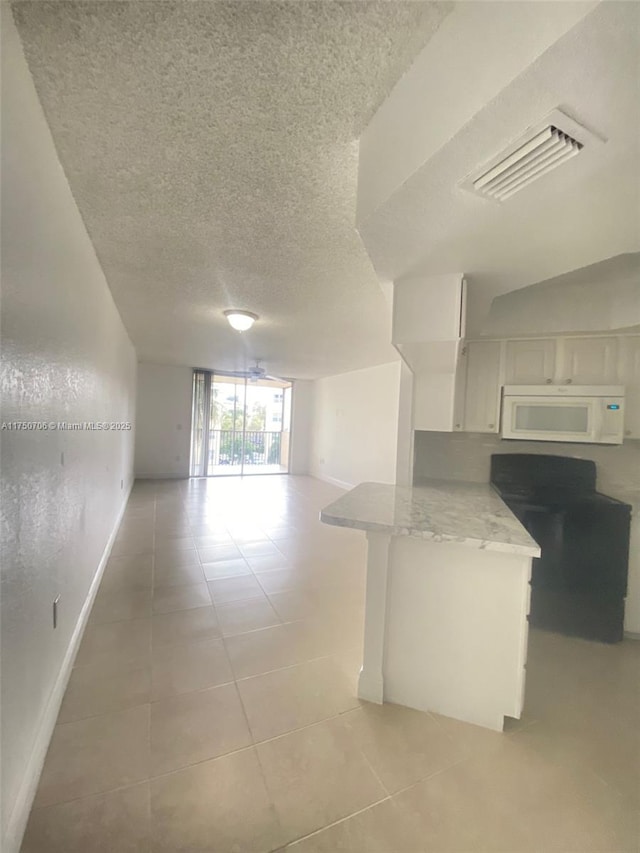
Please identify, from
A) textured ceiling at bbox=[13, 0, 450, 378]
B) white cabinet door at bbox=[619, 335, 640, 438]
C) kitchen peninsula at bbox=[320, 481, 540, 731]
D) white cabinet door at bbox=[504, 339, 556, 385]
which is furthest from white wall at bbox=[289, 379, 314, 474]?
kitchen peninsula at bbox=[320, 481, 540, 731]

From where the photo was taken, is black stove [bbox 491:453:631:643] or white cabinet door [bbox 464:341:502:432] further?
white cabinet door [bbox 464:341:502:432]

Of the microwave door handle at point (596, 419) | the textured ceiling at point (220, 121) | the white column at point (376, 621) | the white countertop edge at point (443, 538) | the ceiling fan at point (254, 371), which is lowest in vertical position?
the white column at point (376, 621)

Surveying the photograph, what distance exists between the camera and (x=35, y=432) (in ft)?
4.06

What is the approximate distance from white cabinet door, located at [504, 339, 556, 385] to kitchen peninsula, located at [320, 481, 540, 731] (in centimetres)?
124

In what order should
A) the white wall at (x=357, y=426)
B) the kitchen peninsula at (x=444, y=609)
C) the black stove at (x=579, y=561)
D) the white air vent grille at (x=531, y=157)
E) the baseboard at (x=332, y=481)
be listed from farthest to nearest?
the baseboard at (x=332, y=481) < the white wall at (x=357, y=426) < the black stove at (x=579, y=561) < the kitchen peninsula at (x=444, y=609) < the white air vent grille at (x=531, y=157)

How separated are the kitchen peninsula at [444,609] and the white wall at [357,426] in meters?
3.23

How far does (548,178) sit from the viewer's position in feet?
3.35

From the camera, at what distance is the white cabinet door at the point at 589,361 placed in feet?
7.80

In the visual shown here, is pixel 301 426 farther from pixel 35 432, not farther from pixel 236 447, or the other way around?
pixel 35 432

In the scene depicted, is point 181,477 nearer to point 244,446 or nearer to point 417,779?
point 244,446

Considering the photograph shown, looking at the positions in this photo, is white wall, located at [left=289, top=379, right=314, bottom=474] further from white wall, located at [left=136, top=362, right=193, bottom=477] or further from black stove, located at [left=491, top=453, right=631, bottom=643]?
black stove, located at [left=491, top=453, right=631, bottom=643]

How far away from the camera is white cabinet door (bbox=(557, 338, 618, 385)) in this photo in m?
2.38

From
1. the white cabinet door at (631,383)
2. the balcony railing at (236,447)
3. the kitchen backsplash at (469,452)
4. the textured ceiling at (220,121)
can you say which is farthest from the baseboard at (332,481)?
the textured ceiling at (220,121)

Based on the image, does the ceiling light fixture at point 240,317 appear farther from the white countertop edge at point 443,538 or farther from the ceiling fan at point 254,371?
the ceiling fan at point 254,371
